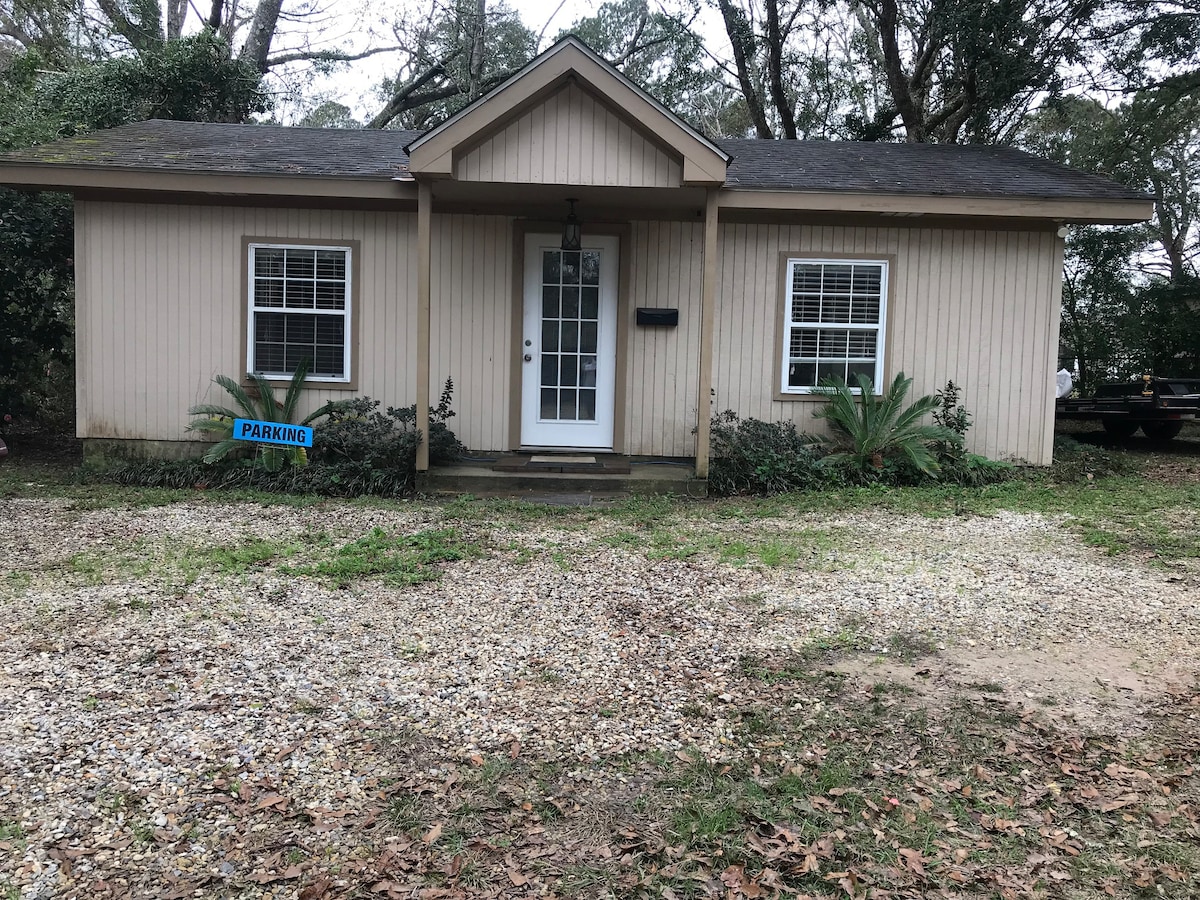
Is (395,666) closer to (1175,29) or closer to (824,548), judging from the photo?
(824,548)

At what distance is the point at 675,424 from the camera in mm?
8711

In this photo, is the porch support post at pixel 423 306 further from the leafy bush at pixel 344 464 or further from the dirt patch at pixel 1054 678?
the dirt patch at pixel 1054 678

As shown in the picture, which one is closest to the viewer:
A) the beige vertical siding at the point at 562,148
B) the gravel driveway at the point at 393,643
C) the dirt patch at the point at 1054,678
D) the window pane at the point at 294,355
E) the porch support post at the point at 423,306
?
the gravel driveway at the point at 393,643

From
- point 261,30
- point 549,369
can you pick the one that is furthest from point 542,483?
point 261,30

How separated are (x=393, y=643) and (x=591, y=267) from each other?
5371 mm

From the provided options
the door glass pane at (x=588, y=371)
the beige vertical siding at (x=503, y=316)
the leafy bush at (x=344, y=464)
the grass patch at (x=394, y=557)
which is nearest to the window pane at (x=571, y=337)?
the door glass pane at (x=588, y=371)

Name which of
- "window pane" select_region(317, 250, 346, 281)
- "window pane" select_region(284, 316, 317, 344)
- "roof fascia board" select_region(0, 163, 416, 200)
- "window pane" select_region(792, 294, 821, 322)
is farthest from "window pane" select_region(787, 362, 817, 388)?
"window pane" select_region(284, 316, 317, 344)

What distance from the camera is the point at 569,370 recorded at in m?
8.66

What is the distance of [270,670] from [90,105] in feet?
36.8

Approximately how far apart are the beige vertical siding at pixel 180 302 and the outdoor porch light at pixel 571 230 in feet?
4.79

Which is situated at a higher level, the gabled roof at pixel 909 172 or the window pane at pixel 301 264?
the gabled roof at pixel 909 172

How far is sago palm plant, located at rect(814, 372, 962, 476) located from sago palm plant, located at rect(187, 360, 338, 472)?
15.2 ft

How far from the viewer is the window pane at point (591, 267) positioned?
8.62 m

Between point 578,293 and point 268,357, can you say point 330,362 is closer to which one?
point 268,357
